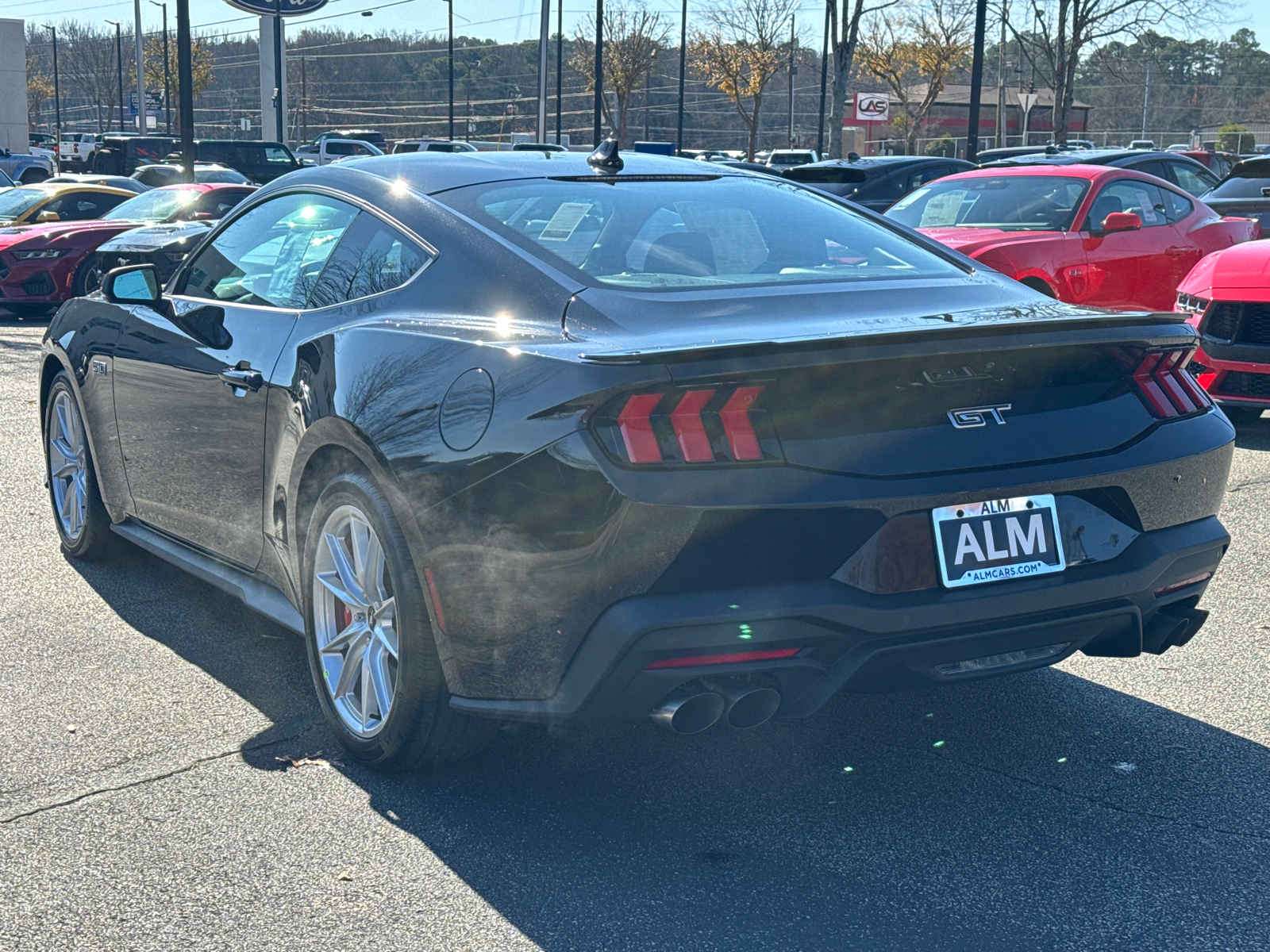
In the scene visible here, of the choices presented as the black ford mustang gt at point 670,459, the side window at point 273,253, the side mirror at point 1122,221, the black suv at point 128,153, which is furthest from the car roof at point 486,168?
the black suv at point 128,153

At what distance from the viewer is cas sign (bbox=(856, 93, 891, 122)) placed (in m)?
41.0

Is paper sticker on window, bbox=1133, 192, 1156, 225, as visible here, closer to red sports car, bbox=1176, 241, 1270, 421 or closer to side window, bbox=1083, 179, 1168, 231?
side window, bbox=1083, 179, 1168, 231

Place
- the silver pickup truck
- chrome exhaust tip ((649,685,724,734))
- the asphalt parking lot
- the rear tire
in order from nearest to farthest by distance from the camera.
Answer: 1. the asphalt parking lot
2. chrome exhaust tip ((649,685,724,734))
3. the rear tire
4. the silver pickup truck

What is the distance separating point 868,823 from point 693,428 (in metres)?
1.07

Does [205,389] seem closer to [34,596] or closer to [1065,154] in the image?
[34,596]

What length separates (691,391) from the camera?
278 centimetres

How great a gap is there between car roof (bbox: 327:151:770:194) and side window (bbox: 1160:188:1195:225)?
792 cm

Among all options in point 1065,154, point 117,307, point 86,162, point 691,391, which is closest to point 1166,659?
point 691,391

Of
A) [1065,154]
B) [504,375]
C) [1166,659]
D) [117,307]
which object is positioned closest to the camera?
[504,375]

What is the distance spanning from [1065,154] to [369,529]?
1063 centimetres

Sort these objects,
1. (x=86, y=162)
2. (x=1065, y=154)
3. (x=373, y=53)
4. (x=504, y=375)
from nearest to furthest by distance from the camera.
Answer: (x=504, y=375)
(x=1065, y=154)
(x=86, y=162)
(x=373, y=53)

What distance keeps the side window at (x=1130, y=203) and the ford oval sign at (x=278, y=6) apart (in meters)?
45.1

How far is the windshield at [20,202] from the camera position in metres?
17.2

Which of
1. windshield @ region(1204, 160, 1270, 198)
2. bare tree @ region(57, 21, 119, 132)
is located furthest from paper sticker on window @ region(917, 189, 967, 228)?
bare tree @ region(57, 21, 119, 132)
